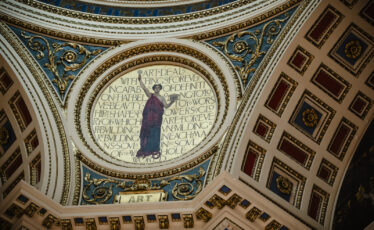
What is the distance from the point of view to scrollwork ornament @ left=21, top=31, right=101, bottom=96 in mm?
22797

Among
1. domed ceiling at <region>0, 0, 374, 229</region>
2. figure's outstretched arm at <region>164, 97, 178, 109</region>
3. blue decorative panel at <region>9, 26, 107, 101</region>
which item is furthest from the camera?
blue decorative panel at <region>9, 26, 107, 101</region>

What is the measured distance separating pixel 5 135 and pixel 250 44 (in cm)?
666

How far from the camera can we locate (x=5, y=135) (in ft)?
72.5

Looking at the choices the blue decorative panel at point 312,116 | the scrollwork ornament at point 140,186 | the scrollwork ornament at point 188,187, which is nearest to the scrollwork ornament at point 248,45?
the blue decorative panel at point 312,116

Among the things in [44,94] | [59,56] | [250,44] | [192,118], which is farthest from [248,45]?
[44,94]

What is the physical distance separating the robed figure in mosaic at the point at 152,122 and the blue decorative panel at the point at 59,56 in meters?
1.59

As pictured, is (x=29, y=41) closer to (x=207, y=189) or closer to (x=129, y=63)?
(x=129, y=63)

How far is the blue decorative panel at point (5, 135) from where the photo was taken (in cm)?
2205

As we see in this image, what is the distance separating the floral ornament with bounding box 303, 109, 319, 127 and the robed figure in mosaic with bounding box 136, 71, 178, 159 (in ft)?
11.6

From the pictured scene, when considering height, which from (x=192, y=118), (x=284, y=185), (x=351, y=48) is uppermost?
(x=351, y=48)

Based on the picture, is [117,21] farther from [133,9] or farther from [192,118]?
[192,118]

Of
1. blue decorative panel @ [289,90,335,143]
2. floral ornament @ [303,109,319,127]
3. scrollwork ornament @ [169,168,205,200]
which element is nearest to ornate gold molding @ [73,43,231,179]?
scrollwork ornament @ [169,168,205,200]

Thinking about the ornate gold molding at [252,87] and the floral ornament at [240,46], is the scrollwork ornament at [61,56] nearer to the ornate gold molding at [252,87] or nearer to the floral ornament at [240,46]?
the floral ornament at [240,46]

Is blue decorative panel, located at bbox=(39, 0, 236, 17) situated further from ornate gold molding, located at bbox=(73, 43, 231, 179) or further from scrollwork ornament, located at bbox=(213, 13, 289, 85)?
scrollwork ornament, located at bbox=(213, 13, 289, 85)
